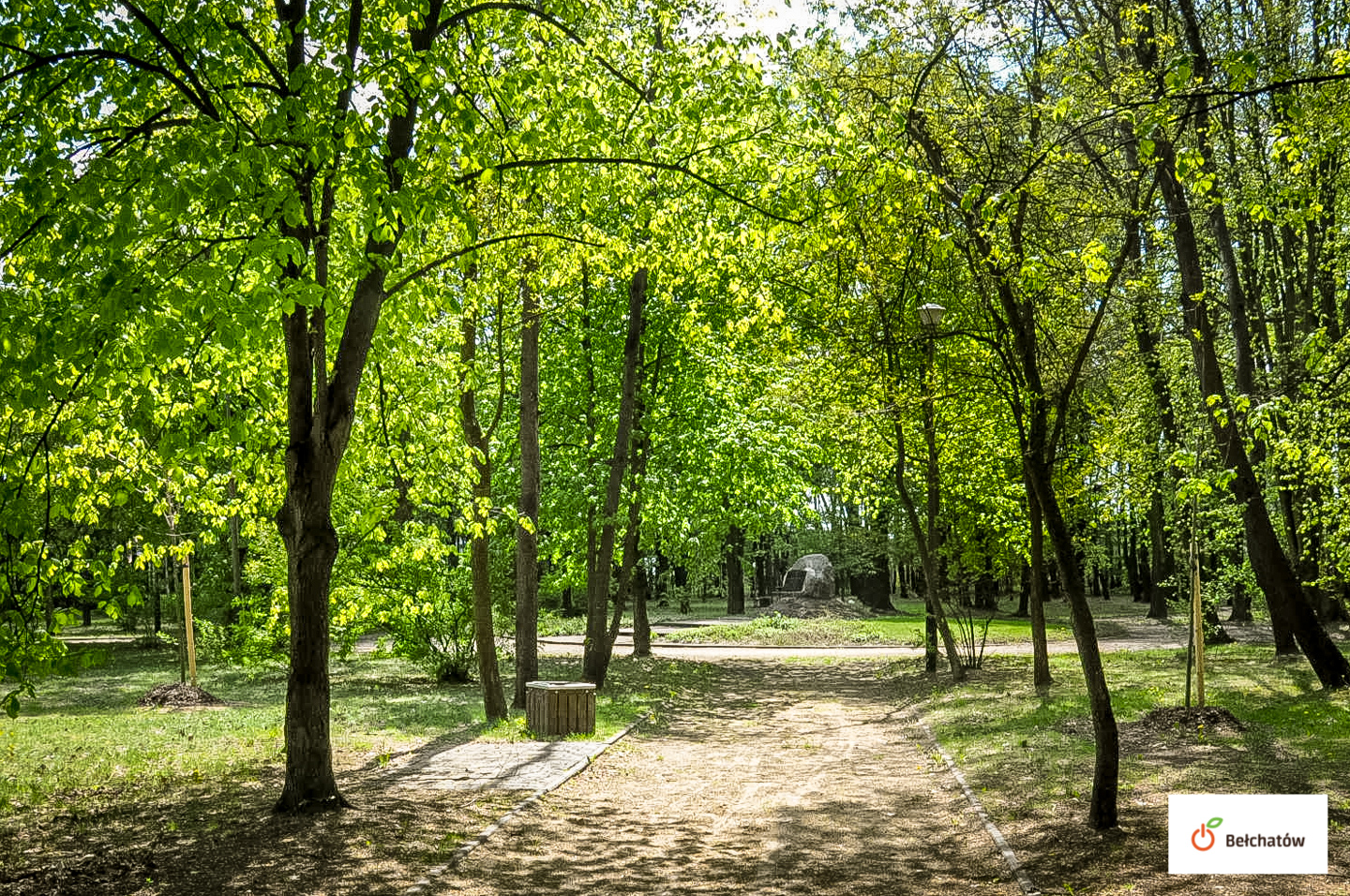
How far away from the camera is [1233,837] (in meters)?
6.52

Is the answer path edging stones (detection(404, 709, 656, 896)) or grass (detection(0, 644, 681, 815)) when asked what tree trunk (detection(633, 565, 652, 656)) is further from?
path edging stones (detection(404, 709, 656, 896))

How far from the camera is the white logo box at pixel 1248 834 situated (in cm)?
608

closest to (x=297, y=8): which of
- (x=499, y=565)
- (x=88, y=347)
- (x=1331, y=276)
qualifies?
(x=88, y=347)

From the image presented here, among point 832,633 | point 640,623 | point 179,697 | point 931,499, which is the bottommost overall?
point 832,633

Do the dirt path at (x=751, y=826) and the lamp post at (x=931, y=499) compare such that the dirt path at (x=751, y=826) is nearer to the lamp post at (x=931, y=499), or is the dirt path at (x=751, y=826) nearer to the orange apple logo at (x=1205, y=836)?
the orange apple logo at (x=1205, y=836)

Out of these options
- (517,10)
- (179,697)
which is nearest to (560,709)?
(179,697)

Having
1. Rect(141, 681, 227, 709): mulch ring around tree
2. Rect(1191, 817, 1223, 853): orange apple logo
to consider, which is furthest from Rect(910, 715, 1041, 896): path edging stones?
Rect(141, 681, 227, 709): mulch ring around tree

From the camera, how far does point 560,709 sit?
12875mm

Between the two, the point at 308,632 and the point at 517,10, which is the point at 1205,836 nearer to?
the point at 308,632

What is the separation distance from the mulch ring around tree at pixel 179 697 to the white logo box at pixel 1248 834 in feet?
46.8

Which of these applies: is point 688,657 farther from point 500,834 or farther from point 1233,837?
point 1233,837

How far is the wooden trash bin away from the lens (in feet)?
42.1

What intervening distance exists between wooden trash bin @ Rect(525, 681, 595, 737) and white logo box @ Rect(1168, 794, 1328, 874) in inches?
291

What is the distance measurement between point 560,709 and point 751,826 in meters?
4.93
